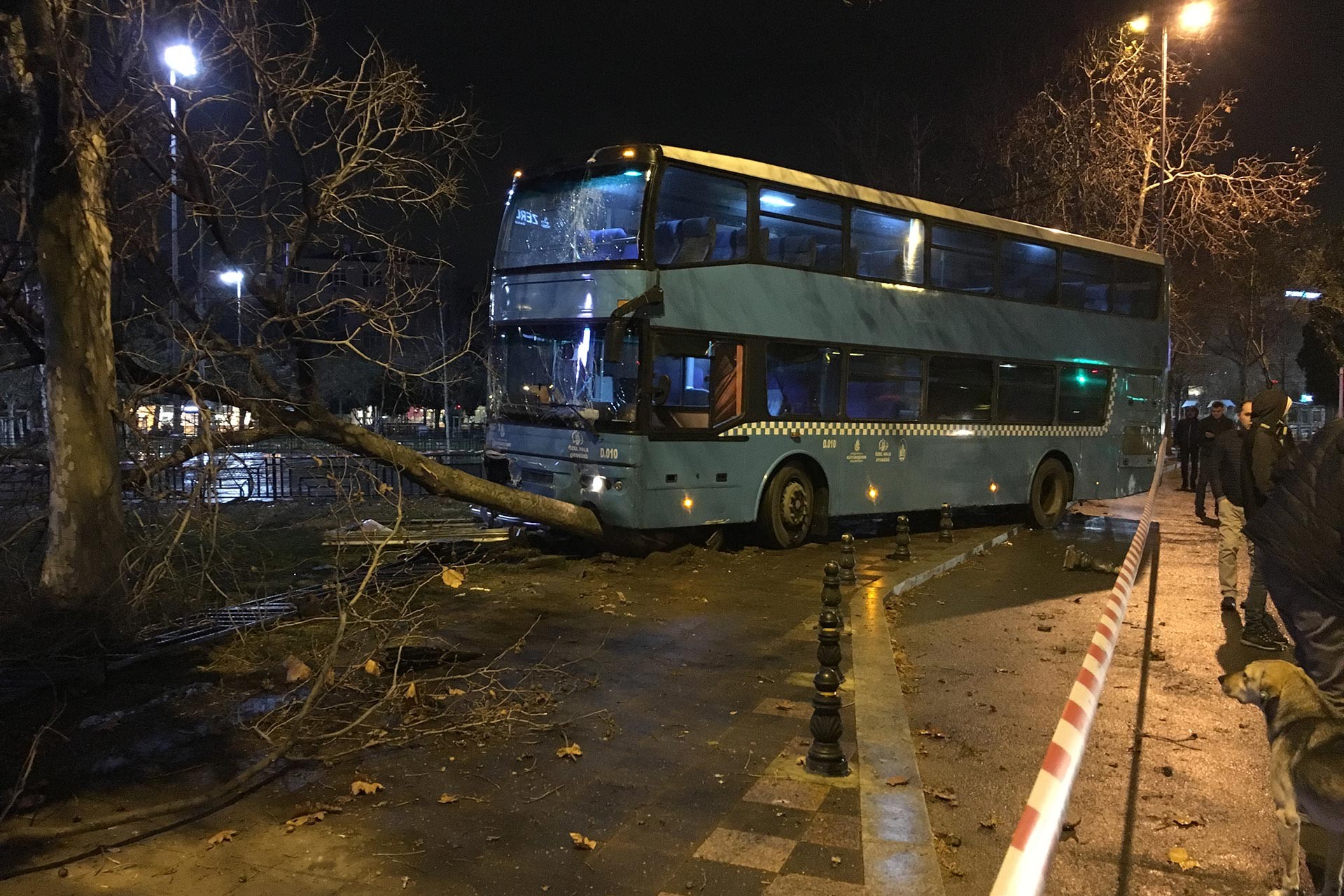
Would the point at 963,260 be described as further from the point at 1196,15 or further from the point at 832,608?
the point at 1196,15

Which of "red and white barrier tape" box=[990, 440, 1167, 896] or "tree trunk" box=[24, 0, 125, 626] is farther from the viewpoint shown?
"tree trunk" box=[24, 0, 125, 626]

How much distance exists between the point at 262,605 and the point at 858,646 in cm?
550

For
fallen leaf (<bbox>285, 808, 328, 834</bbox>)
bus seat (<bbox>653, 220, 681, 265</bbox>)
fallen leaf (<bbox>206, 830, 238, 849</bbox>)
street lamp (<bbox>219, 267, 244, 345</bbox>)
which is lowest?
fallen leaf (<bbox>206, 830, 238, 849</bbox>)

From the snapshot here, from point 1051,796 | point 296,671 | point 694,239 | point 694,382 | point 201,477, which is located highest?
point 694,239

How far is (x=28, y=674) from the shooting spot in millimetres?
6770

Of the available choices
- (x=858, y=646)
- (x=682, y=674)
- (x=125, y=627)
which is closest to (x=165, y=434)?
(x=125, y=627)

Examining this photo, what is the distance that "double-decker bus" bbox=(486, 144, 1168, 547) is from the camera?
36.8 ft

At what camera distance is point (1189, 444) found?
22.0 metres

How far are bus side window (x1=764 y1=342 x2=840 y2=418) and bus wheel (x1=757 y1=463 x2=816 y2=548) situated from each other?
2.69 ft

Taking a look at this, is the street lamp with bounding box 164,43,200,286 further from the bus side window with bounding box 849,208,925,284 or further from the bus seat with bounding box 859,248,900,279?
the bus seat with bounding box 859,248,900,279

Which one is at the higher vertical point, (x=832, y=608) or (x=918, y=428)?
(x=918, y=428)

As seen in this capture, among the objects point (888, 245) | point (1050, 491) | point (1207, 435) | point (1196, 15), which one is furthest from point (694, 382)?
point (1196, 15)

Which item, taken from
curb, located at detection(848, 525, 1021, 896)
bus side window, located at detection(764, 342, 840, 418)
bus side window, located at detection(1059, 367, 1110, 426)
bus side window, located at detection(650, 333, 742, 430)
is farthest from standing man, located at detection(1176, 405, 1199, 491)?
curb, located at detection(848, 525, 1021, 896)

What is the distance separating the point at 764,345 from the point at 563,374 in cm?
259
